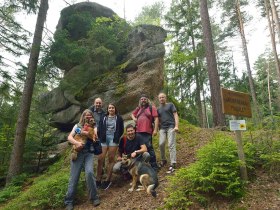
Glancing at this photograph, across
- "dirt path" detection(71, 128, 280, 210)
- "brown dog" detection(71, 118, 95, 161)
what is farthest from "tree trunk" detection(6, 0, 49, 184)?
"brown dog" detection(71, 118, 95, 161)

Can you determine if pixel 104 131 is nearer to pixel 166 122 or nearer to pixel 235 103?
pixel 166 122

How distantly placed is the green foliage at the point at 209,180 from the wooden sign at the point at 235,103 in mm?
757

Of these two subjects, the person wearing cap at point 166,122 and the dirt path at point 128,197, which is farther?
the person wearing cap at point 166,122

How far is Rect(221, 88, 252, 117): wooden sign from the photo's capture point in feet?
16.8

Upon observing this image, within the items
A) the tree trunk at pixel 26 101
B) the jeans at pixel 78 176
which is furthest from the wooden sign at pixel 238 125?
the tree trunk at pixel 26 101

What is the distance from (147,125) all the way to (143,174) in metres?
1.45

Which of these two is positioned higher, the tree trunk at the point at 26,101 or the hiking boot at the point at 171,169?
the tree trunk at the point at 26,101

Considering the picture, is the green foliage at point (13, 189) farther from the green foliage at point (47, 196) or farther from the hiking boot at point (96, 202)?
the hiking boot at point (96, 202)

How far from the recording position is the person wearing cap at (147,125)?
6555mm

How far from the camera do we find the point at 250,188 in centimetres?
500

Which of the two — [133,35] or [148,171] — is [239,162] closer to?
[148,171]

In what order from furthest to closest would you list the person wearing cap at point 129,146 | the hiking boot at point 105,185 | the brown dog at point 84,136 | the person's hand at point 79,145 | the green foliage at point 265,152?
the hiking boot at point 105,185 < the person wearing cap at point 129,146 < the brown dog at point 84,136 < the person's hand at point 79,145 < the green foliage at point 265,152

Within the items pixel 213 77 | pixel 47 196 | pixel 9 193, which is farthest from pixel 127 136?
pixel 213 77

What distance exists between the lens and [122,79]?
38.4ft
